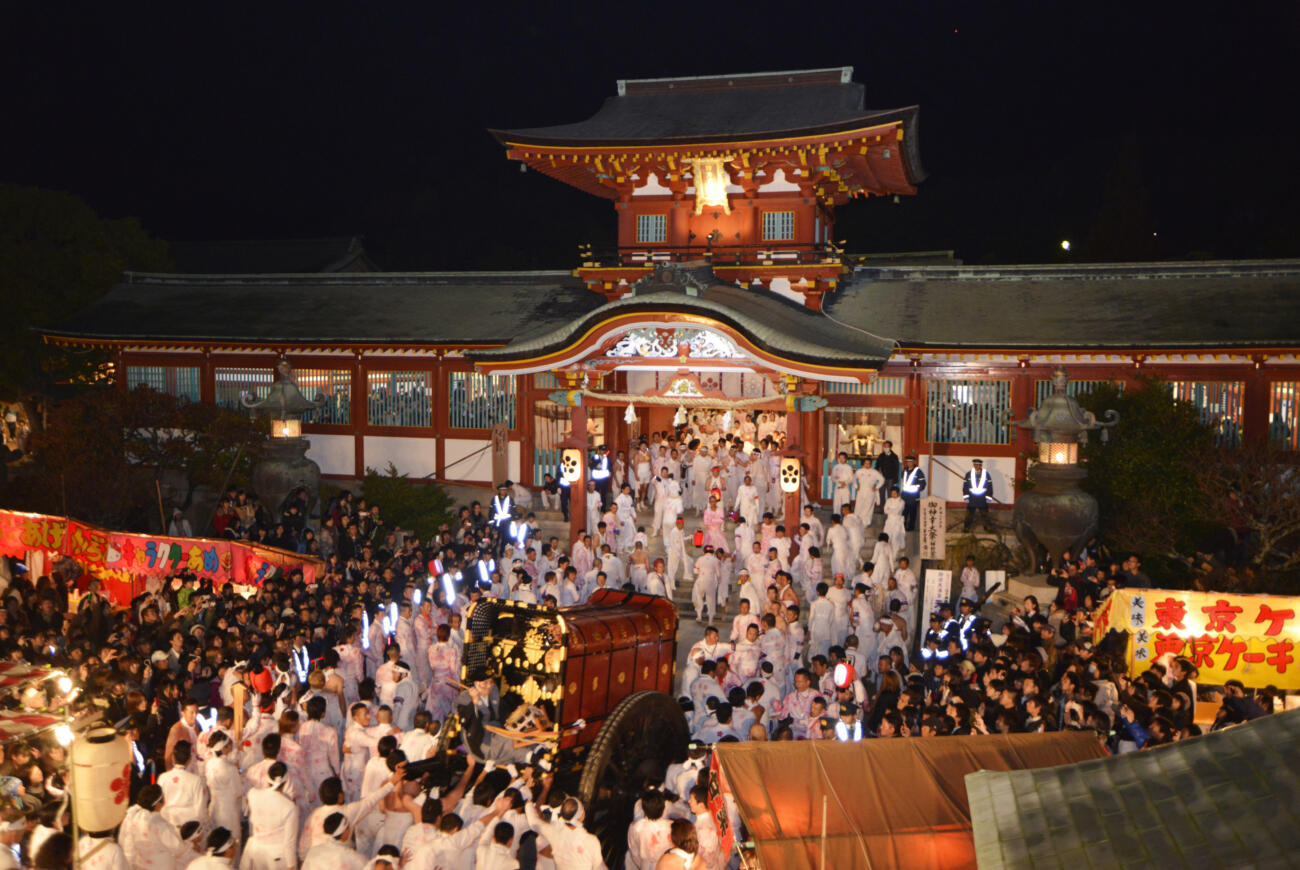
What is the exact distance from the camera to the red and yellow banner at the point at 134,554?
546 inches

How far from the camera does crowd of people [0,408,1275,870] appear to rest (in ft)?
24.6

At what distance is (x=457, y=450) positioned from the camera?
21203 millimetres

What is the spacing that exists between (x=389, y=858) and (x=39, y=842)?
7.26ft

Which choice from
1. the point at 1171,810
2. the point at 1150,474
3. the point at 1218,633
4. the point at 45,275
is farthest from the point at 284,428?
the point at 1171,810

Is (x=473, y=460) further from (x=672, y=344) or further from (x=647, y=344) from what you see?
(x=672, y=344)

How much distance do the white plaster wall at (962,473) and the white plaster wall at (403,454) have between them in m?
9.58

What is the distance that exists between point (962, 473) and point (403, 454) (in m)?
10.9

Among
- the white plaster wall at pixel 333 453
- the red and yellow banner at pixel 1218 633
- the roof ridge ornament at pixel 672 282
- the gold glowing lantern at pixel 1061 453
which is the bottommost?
the red and yellow banner at pixel 1218 633

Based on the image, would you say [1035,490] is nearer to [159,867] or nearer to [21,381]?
[159,867]

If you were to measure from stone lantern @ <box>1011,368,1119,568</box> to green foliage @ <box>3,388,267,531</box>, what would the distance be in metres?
13.1

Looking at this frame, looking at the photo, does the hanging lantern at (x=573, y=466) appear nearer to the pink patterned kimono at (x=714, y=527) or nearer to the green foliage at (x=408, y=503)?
the pink patterned kimono at (x=714, y=527)

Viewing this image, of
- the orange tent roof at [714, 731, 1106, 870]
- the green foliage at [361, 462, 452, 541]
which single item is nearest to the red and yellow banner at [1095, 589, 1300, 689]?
the orange tent roof at [714, 731, 1106, 870]

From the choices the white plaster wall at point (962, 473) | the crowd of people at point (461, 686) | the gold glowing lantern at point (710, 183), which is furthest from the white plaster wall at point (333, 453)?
the white plaster wall at point (962, 473)

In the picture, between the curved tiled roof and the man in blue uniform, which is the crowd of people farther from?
the curved tiled roof
